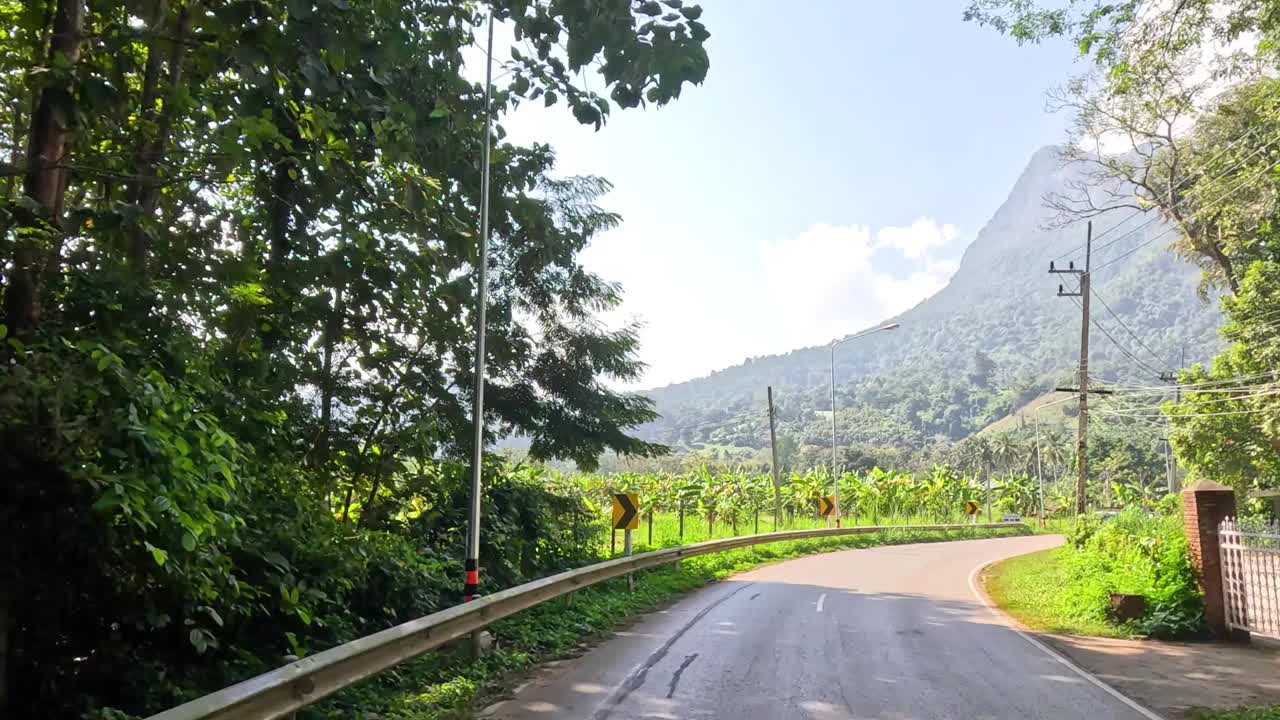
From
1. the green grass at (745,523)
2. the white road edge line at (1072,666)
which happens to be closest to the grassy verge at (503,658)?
the white road edge line at (1072,666)

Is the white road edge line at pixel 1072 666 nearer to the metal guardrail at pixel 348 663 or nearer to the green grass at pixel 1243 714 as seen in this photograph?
the green grass at pixel 1243 714

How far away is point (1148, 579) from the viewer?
13070 millimetres

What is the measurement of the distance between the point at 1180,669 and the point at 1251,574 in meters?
2.62

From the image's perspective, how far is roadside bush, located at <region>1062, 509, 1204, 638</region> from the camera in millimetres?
12305

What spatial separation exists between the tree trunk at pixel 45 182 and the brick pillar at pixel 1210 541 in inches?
569

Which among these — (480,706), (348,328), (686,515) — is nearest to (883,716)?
(480,706)

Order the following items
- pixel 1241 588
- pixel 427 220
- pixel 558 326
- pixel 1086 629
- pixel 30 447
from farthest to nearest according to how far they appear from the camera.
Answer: pixel 558 326
pixel 1086 629
pixel 1241 588
pixel 427 220
pixel 30 447

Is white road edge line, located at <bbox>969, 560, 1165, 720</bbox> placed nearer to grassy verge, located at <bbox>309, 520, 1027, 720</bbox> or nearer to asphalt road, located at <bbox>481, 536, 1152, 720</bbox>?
asphalt road, located at <bbox>481, 536, 1152, 720</bbox>

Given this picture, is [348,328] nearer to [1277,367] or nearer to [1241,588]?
[1241,588]

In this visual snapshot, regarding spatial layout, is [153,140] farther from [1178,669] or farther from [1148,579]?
[1148,579]

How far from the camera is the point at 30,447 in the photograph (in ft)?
14.9

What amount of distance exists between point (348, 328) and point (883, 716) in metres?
7.22

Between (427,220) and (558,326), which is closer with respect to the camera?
(427,220)

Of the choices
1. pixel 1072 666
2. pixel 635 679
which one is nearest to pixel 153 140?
pixel 635 679
